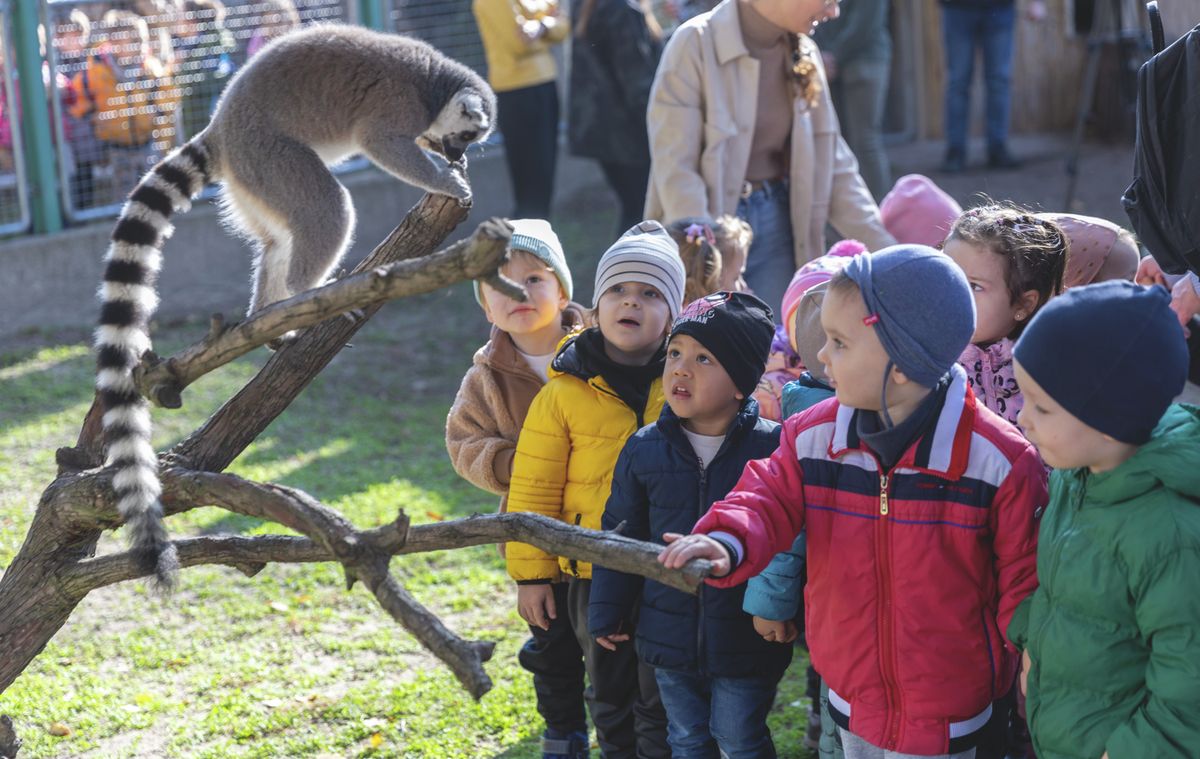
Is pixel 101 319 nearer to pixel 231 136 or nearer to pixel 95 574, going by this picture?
pixel 95 574

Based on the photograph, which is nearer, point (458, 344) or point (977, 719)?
point (977, 719)

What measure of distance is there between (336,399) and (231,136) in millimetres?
3544

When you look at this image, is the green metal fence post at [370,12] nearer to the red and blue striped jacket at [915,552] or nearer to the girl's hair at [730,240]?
the girl's hair at [730,240]

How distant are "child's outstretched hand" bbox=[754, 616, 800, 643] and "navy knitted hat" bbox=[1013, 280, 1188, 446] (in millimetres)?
835

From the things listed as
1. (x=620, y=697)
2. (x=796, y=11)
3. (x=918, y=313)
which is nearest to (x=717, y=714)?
(x=620, y=697)

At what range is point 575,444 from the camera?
295 cm

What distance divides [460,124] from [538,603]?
4.83 feet

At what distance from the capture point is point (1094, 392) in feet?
6.25

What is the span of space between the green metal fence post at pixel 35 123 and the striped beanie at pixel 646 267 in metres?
5.96

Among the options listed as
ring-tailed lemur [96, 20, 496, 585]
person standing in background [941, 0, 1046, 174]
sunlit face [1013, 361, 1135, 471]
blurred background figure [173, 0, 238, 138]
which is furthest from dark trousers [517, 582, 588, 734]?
person standing in background [941, 0, 1046, 174]

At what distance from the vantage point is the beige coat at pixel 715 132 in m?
4.26

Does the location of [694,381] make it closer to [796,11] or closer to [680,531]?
[680,531]

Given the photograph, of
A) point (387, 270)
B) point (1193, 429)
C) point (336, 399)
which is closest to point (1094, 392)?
point (1193, 429)

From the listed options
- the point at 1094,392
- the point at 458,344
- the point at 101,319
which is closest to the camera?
the point at 1094,392
